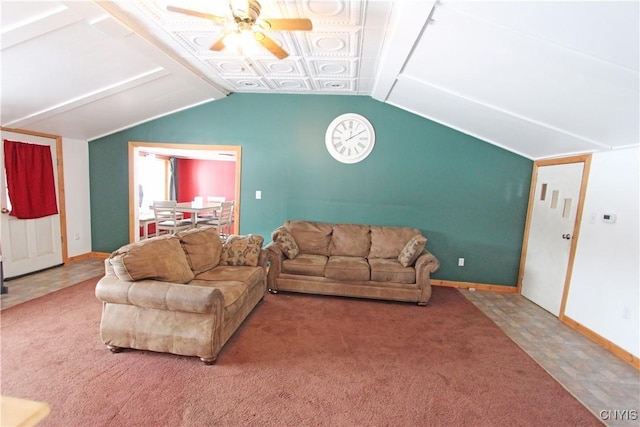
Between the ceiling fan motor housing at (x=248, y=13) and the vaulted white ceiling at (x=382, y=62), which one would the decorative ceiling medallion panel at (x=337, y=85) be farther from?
the ceiling fan motor housing at (x=248, y=13)

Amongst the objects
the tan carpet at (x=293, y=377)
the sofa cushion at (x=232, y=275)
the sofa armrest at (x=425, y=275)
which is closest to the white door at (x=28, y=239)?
the tan carpet at (x=293, y=377)

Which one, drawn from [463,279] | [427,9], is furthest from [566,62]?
[463,279]

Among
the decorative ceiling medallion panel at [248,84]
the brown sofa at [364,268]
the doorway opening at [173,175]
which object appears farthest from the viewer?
the doorway opening at [173,175]

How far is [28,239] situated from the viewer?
3.93 meters

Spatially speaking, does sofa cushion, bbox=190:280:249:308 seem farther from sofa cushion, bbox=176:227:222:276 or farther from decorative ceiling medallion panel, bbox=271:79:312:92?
decorative ceiling medallion panel, bbox=271:79:312:92

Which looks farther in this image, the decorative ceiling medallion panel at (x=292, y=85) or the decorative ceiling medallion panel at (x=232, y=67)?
the decorative ceiling medallion panel at (x=292, y=85)

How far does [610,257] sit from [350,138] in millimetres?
3283

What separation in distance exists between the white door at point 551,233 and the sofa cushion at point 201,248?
4.12 meters

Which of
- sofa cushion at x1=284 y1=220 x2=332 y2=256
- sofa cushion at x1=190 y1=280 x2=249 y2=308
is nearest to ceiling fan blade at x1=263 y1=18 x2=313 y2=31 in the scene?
sofa cushion at x1=190 y1=280 x2=249 y2=308

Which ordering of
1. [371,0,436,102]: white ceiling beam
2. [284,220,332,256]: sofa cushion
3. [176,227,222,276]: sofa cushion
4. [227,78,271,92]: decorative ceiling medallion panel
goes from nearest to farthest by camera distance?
[371,0,436,102]: white ceiling beam → [176,227,222,276]: sofa cushion → [227,78,271,92]: decorative ceiling medallion panel → [284,220,332,256]: sofa cushion

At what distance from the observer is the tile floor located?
6.72 feet

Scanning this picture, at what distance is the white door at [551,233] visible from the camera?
341cm

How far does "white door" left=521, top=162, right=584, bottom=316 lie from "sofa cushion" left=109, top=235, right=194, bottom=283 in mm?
4245

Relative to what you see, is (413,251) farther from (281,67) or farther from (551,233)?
(281,67)
